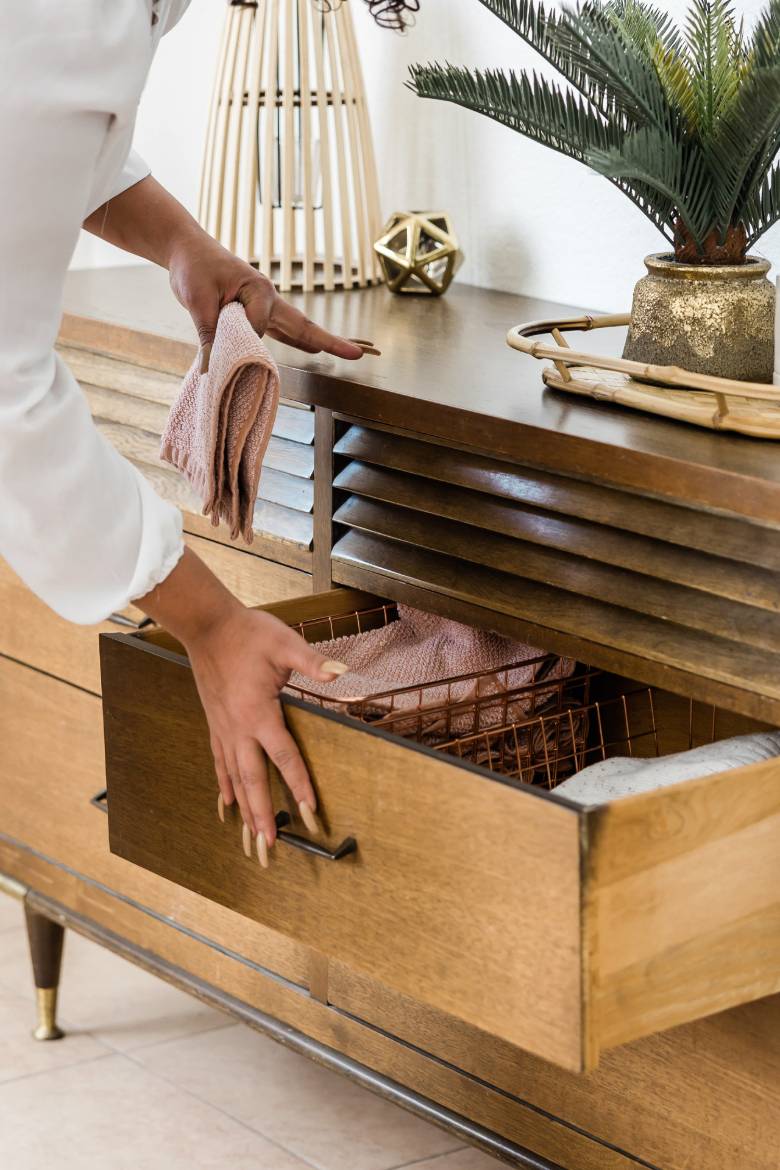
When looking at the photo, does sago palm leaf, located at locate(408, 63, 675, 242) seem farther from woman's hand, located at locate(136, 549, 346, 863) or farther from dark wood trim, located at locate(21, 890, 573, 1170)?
dark wood trim, located at locate(21, 890, 573, 1170)

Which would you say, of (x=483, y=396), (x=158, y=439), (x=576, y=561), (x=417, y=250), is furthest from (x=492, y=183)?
(x=576, y=561)

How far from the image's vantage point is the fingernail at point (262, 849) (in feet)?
3.25

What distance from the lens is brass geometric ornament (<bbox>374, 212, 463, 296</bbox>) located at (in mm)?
1622

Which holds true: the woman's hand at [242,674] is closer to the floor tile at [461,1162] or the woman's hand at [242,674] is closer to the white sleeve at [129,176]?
the white sleeve at [129,176]

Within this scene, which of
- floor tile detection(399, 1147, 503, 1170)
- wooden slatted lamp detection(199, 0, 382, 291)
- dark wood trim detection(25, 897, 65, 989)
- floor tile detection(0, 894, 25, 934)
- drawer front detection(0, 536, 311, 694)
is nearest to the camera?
drawer front detection(0, 536, 311, 694)

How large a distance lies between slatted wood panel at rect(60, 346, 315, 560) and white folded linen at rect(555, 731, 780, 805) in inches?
15.1

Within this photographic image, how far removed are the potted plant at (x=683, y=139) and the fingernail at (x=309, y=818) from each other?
440 millimetres

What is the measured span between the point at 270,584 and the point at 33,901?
0.58m

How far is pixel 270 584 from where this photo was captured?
1397 mm

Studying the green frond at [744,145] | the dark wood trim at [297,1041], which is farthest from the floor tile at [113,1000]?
the green frond at [744,145]

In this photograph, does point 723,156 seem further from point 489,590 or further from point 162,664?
point 162,664

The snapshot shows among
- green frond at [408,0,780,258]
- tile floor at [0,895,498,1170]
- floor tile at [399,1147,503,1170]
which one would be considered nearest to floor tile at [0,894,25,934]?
tile floor at [0,895,498,1170]

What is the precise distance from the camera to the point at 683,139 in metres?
1.07

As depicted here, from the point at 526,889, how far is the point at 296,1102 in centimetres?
93
